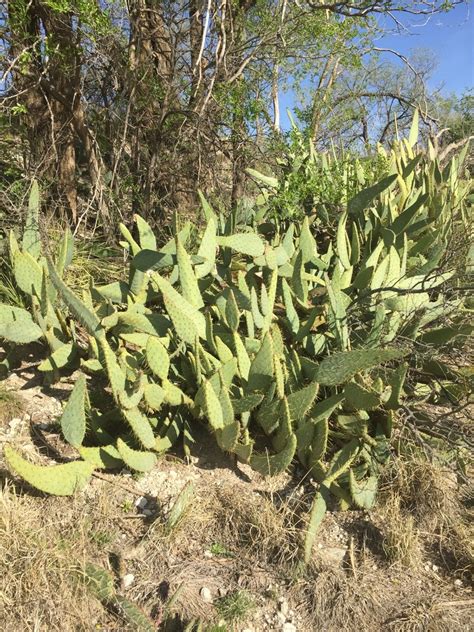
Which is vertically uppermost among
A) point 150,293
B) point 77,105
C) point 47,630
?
point 77,105

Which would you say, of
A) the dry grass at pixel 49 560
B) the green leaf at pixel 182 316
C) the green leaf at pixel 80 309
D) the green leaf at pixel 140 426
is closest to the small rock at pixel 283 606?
the dry grass at pixel 49 560

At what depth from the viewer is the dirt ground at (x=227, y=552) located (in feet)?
5.75

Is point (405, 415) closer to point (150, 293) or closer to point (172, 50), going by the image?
point (150, 293)

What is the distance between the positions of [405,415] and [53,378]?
5.79 feet

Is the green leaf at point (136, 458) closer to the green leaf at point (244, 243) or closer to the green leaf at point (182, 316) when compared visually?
the green leaf at point (182, 316)

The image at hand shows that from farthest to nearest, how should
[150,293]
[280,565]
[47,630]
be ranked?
[150,293], [280,565], [47,630]

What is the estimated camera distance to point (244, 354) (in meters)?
2.33

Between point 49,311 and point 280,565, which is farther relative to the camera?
point 49,311

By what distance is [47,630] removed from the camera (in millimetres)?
1624

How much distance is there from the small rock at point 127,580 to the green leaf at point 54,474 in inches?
15.6

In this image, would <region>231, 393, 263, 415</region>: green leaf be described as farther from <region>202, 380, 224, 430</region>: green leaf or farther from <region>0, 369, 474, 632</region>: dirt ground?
<region>0, 369, 474, 632</region>: dirt ground

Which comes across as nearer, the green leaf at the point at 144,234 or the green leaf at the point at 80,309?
the green leaf at the point at 80,309

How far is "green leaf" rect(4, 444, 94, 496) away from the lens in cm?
187

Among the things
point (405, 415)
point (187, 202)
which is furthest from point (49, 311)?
point (187, 202)
